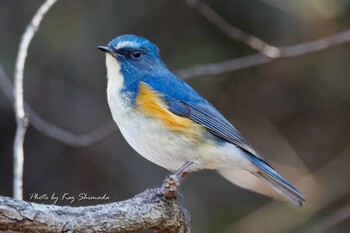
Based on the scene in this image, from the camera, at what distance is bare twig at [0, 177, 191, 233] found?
135 inches

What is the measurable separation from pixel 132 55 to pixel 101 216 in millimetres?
1708

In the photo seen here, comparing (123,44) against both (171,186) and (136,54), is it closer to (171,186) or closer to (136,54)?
(136,54)

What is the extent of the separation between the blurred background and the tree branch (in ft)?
9.79

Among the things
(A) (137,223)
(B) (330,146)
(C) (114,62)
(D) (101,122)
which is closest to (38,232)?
(A) (137,223)

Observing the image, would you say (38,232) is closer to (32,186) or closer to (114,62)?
(114,62)

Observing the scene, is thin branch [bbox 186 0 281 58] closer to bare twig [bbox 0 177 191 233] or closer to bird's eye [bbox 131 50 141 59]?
bird's eye [bbox 131 50 141 59]

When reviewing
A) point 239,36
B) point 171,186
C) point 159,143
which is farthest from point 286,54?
point 171,186

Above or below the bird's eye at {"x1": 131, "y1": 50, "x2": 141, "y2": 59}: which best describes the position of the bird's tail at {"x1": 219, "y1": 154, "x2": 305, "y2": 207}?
below

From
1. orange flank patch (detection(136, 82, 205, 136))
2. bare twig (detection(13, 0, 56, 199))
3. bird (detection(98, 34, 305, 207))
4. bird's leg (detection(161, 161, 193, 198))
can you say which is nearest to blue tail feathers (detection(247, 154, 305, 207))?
bird (detection(98, 34, 305, 207))

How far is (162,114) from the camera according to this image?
15.6ft

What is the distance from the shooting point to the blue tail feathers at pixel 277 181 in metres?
4.94

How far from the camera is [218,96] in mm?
7309

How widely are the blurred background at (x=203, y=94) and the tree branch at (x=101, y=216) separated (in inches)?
118

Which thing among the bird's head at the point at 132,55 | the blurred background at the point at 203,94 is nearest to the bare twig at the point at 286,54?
the bird's head at the point at 132,55
